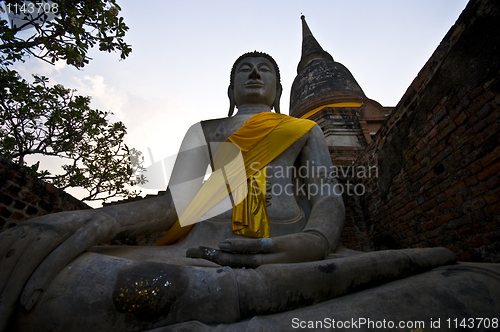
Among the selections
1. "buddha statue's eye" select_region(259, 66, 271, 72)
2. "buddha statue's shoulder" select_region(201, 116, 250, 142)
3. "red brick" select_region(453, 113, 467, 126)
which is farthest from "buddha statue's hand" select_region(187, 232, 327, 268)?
"red brick" select_region(453, 113, 467, 126)

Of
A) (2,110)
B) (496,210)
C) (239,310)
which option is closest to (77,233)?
(239,310)

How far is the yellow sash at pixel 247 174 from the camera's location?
1.83 meters

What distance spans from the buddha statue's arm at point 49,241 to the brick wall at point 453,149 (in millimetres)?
2868

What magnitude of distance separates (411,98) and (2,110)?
713 cm

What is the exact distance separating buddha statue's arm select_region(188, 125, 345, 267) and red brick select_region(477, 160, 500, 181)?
57.9 inches

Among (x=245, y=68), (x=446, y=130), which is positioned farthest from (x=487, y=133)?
(x=245, y=68)

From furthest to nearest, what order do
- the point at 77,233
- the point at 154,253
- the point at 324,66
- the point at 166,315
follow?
the point at 324,66
the point at 154,253
the point at 77,233
the point at 166,315

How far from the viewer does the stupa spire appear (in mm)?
13794

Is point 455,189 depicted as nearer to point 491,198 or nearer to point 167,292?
point 491,198

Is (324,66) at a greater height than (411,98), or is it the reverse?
(324,66)

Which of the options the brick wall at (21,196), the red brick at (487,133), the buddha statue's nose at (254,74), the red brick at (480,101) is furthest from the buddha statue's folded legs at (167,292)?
the brick wall at (21,196)

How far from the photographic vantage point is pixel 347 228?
4.65m

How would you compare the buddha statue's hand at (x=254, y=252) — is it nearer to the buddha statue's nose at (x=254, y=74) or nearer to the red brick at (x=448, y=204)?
the buddha statue's nose at (x=254, y=74)

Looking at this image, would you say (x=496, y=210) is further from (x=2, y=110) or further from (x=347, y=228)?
(x=2, y=110)
